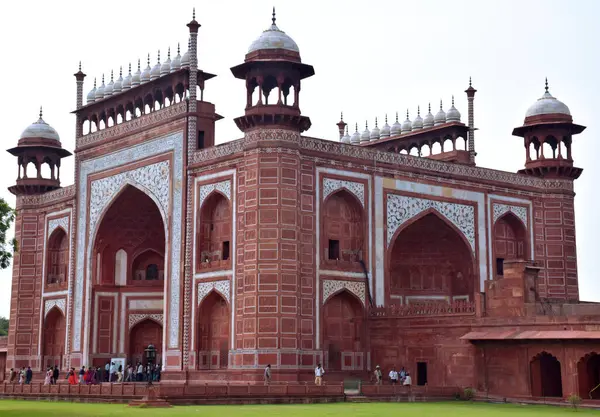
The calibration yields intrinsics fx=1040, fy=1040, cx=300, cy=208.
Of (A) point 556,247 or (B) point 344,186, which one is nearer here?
(B) point 344,186

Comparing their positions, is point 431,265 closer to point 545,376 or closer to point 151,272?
point 545,376

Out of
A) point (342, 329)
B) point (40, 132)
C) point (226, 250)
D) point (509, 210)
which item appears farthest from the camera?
point (40, 132)

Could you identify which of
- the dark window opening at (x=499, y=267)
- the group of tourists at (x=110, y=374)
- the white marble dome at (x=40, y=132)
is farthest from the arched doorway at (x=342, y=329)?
the white marble dome at (x=40, y=132)

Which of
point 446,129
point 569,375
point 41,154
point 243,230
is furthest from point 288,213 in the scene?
point 41,154

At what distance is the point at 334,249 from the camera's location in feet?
77.0

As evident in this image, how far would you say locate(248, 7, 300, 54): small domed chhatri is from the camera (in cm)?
2255

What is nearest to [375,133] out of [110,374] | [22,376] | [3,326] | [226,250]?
[226,250]

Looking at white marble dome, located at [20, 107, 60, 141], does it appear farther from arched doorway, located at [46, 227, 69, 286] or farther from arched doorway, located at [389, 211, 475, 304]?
arched doorway, located at [389, 211, 475, 304]

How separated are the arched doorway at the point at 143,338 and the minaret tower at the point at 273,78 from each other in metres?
8.17

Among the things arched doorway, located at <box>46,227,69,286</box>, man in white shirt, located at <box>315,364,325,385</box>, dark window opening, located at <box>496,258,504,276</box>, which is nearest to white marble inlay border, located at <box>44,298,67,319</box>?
arched doorway, located at <box>46,227,69,286</box>

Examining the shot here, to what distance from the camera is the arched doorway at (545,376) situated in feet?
63.6

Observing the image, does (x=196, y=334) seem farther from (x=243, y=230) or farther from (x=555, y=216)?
(x=555, y=216)

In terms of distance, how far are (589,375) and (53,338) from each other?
16.6 metres

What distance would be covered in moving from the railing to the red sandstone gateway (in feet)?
0.17
